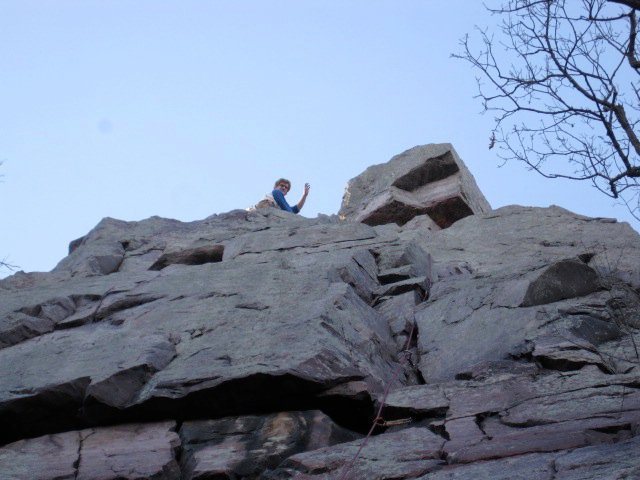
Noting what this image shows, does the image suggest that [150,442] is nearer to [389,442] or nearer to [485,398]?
[389,442]

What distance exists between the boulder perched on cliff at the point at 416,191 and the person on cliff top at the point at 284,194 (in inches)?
37.7

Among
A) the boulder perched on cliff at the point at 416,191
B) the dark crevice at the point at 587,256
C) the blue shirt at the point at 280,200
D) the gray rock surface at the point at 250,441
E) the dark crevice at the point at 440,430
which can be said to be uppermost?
the blue shirt at the point at 280,200

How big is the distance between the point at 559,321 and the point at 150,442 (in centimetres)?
322

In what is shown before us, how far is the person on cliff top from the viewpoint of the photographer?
572 inches

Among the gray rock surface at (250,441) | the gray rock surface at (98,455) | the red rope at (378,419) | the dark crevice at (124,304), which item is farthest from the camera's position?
the dark crevice at (124,304)

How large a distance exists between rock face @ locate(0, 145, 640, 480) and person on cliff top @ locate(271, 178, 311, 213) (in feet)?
13.1

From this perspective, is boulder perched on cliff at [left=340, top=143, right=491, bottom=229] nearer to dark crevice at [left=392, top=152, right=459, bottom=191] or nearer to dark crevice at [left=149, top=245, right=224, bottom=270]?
dark crevice at [left=392, top=152, right=459, bottom=191]

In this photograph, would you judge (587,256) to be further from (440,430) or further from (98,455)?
(98,455)

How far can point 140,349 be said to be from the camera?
7.09 m

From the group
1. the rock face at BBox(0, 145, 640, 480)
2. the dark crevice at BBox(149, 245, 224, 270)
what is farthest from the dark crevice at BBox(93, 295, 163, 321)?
the dark crevice at BBox(149, 245, 224, 270)

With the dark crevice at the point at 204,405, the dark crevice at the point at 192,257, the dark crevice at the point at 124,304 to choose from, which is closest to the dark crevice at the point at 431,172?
the dark crevice at the point at 192,257

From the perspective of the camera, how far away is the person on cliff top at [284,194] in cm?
1452

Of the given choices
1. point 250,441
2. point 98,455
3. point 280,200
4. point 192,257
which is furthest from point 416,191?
point 98,455

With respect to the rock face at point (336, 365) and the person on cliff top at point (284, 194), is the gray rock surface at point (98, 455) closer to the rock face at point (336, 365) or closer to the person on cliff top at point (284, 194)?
the rock face at point (336, 365)
